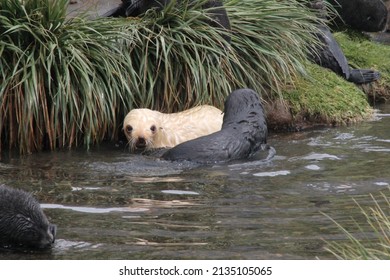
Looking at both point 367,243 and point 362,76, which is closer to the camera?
point 367,243

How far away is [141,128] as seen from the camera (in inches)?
393

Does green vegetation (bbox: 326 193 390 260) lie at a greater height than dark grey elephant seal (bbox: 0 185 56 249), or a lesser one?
lesser

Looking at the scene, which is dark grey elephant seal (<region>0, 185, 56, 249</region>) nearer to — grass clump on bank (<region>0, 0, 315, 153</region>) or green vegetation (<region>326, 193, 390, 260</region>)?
green vegetation (<region>326, 193, 390, 260</region>)

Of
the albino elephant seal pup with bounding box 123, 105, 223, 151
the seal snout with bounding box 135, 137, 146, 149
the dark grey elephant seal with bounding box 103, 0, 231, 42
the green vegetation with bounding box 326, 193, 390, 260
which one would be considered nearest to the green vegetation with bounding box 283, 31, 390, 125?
the dark grey elephant seal with bounding box 103, 0, 231, 42

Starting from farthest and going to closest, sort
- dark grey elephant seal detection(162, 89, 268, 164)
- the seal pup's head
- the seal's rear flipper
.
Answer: the seal's rear flipper
the seal pup's head
dark grey elephant seal detection(162, 89, 268, 164)

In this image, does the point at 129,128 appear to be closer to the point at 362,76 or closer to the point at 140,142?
the point at 140,142

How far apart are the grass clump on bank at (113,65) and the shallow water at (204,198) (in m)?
0.44

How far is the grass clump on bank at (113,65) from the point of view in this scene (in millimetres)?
10016

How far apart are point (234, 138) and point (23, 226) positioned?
12.4ft

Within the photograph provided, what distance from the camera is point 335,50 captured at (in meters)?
13.4

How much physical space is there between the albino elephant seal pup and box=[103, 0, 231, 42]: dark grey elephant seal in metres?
1.30

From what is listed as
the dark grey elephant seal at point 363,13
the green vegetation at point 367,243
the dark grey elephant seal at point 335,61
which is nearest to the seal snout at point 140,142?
the green vegetation at point 367,243

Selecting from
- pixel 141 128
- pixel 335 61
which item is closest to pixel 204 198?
pixel 141 128

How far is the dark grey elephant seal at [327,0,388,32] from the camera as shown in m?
15.8
